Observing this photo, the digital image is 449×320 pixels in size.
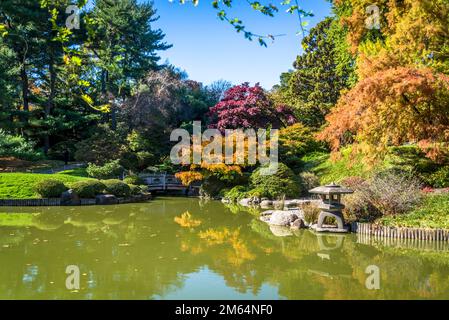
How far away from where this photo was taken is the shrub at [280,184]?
17.9 metres

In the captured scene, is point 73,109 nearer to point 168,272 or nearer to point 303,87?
point 303,87

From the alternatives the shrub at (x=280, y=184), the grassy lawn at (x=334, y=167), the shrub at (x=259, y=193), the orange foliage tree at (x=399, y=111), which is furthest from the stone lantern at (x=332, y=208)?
the shrub at (x=259, y=193)

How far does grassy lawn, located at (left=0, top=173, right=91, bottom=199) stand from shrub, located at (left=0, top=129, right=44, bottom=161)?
361 cm

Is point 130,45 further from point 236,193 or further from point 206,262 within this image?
point 206,262

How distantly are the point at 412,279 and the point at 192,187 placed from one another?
16.6 metres

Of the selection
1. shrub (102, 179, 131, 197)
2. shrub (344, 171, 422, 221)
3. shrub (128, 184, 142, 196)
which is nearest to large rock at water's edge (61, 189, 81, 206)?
shrub (102, 179, 131, 197)

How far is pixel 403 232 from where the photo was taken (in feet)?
32.8

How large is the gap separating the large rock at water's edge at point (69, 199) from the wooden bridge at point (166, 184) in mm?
5504

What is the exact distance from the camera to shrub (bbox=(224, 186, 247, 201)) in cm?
1898

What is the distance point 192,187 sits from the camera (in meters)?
22.6

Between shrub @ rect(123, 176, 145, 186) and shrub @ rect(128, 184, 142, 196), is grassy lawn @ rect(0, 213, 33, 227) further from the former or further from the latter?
shrub @ rect(123, 176, 145, 186)

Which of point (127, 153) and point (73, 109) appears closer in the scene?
point (127, 153)

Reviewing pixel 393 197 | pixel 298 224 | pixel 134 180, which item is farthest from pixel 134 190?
pixel 393 197
